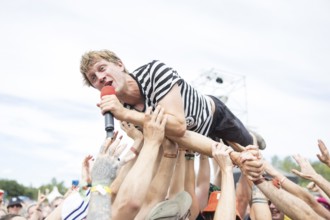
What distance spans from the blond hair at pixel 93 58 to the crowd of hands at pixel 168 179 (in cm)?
75

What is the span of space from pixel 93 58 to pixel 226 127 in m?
1.53

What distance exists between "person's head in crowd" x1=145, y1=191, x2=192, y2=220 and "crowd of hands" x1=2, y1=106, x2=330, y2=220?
0.06m

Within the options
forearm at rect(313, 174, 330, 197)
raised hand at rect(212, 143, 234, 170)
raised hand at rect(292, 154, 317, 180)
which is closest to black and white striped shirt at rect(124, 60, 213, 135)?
raised hand at rect(212, 143, 234, 170)

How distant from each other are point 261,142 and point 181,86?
1.92m

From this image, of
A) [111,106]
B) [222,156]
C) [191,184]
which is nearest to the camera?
[111,106]

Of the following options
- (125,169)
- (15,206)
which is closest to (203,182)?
(125,169)

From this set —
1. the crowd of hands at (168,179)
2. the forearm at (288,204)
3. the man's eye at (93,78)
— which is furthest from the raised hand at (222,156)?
the man's eye at (93,78)

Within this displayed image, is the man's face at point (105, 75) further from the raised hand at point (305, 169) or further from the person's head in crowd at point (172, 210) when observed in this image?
the raised hand at point (305, 169)

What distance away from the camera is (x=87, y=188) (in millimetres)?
3953

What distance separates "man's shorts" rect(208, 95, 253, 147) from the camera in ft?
14.6

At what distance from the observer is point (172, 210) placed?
10.8 feet

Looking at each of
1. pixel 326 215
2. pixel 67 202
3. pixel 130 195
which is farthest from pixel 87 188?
pixel 326 215

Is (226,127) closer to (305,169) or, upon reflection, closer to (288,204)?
(305,169)

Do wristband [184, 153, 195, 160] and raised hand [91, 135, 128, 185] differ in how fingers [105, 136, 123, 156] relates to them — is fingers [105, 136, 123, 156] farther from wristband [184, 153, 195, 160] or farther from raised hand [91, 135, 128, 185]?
wristband [184, 153, 195, 160]
